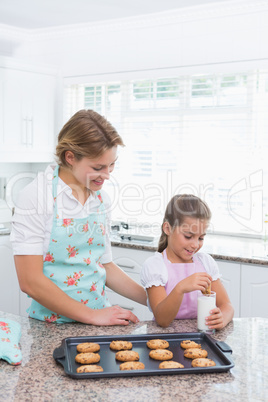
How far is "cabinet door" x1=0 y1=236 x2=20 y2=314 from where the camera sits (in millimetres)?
3795

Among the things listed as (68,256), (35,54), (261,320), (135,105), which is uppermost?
(35,54)

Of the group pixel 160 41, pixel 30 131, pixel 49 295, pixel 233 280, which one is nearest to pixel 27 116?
pixel 30 131

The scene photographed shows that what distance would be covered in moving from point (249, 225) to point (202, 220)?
6.29ft

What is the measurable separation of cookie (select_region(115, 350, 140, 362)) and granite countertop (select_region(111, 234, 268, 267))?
1.80 metres

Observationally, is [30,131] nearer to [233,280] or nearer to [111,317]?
[233,280]

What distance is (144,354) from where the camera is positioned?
1.31 metres

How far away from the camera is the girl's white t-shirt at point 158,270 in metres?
1.76

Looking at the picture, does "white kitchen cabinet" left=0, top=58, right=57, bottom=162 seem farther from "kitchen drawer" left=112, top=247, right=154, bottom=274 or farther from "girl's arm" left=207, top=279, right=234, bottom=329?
"girl's arm" left=207, top=279, right=234, bottom=329

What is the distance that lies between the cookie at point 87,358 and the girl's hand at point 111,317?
0.31 meters

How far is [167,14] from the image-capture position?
372 centimetres

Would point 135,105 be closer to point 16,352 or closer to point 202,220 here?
point 202,220

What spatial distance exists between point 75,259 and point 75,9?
2597mm

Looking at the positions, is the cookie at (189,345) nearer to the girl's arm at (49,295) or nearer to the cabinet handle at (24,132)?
the girl's arm at (49,295)

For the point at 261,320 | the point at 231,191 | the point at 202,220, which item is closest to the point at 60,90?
the point at 231,191
